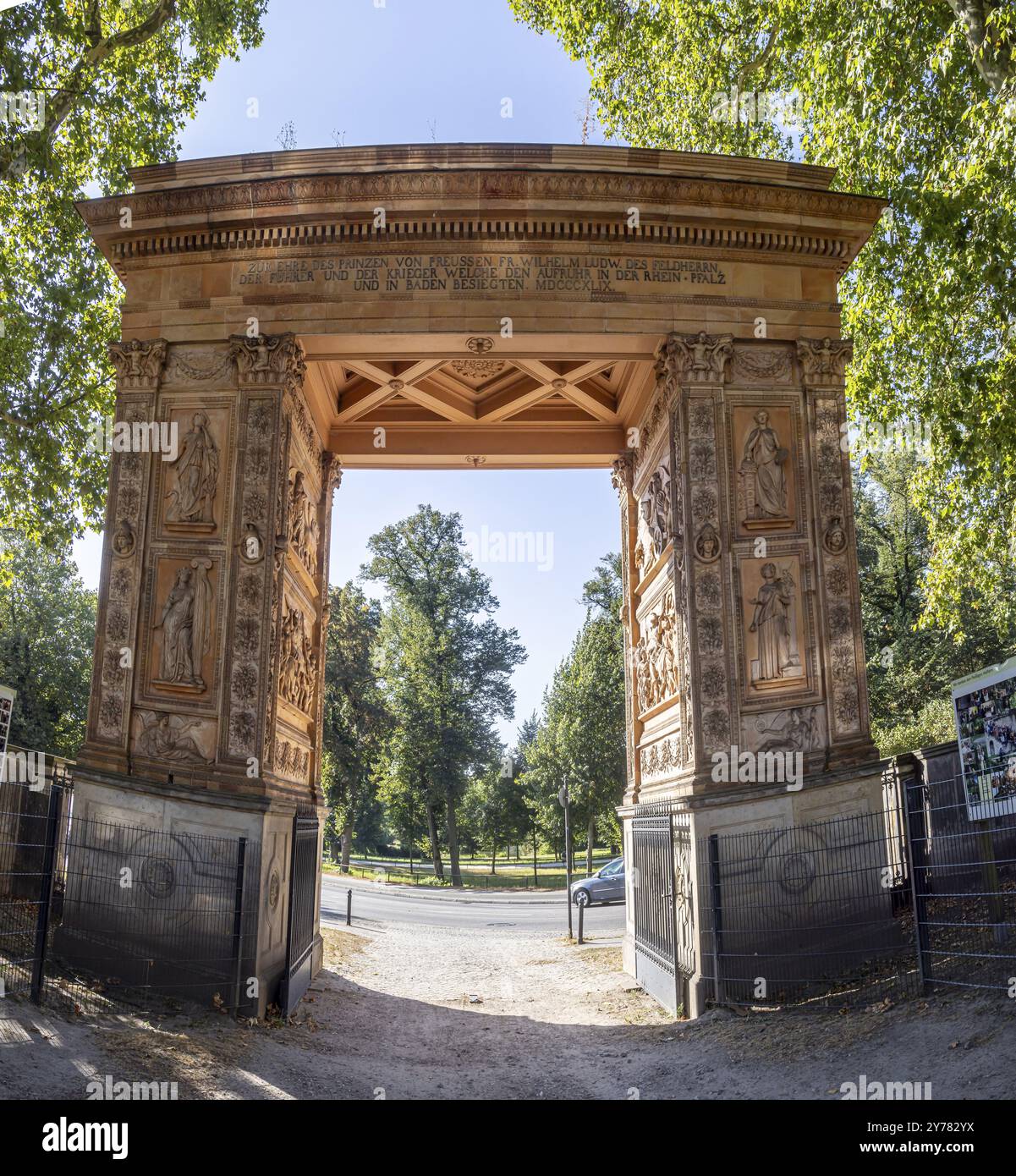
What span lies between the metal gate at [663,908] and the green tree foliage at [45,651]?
2563 centimetres

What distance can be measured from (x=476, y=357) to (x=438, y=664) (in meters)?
33.8

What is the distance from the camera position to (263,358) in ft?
42.6

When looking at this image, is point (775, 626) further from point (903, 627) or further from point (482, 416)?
point (903, 627)

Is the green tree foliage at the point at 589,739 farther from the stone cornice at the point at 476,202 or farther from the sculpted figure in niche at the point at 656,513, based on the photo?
the stone cornice at the point at 476,202

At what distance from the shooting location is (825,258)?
13.5 metres

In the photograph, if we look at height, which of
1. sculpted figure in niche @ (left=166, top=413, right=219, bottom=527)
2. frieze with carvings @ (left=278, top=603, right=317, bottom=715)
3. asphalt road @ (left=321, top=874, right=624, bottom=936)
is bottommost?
asphalt road @ (left=321, top=874, right=624, bottom=936)

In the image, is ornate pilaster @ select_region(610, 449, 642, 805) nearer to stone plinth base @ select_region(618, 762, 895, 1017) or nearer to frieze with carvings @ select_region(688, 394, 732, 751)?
frieze with carvings @ select_region(688, 394, 732, 751)

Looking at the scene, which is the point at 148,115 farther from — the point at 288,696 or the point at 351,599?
the point at 351,599

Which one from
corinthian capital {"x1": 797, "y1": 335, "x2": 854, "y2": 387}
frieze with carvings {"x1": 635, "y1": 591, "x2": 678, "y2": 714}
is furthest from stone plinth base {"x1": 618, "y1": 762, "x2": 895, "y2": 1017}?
corinthian capital {"x1": 797, "y1": 335, "x2": 854, "y2": 387}

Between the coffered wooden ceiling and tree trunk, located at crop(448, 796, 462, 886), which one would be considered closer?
the coffered wooden ceiling

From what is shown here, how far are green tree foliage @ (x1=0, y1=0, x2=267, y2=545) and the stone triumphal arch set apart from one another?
4.81 m

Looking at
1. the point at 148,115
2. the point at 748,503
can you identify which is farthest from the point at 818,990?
the point at 148,115

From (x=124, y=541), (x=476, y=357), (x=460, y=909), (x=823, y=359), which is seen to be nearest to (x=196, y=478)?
(x=124, y=541)

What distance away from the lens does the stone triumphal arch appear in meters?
12.3
